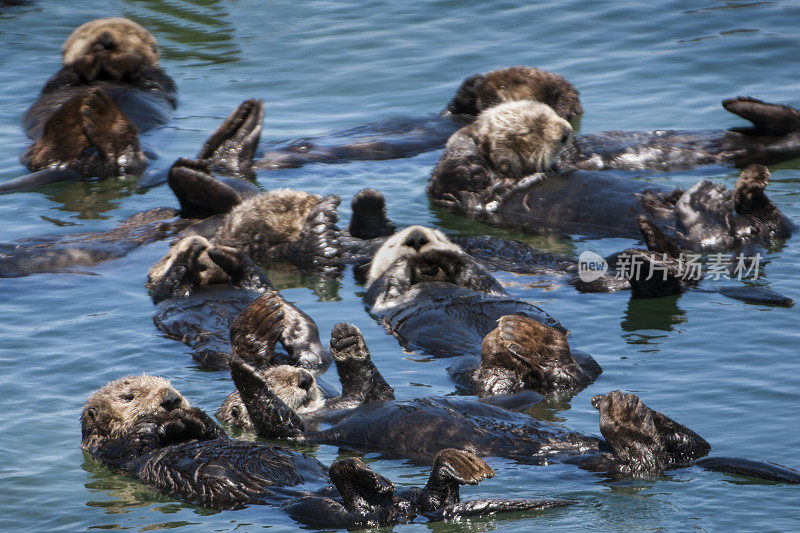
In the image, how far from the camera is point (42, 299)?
644 centimetres

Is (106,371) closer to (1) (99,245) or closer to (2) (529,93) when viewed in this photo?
(1) (99,245)

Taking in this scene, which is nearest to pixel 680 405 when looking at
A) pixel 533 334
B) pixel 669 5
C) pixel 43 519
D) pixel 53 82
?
pixel 533 334

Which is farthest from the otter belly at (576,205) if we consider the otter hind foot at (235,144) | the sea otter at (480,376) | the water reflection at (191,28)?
the water reflection at (191,28)

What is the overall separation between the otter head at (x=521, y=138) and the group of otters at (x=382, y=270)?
0.02 m

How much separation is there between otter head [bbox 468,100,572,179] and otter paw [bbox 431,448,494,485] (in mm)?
4552

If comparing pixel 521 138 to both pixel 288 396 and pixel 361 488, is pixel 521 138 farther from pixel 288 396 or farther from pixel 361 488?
pixel 361 488

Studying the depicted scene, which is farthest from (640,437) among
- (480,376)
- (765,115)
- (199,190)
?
(765,115)

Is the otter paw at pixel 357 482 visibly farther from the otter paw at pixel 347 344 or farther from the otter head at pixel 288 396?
the otter head at pixel 288 396

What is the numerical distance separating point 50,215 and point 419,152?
3233 millimetres

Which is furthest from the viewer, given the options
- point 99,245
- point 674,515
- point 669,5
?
point 669,5

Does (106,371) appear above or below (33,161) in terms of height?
Result: below

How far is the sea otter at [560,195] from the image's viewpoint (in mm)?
6734

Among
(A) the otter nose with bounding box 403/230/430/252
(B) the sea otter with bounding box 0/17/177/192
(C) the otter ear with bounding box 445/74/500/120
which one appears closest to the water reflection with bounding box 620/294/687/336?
(A) the otter nose with bounding box 403/230/430/252

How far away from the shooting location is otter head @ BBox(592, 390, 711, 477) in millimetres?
3732
